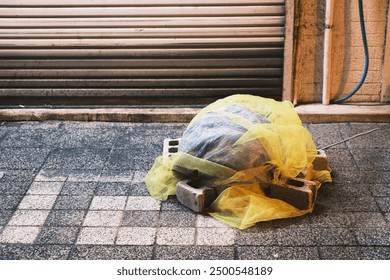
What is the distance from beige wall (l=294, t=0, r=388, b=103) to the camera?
691 centimetres

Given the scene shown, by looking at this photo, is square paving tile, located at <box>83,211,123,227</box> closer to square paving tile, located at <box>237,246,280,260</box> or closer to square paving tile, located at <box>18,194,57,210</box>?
square paving tile, located at <box>18,194,57,210</box>

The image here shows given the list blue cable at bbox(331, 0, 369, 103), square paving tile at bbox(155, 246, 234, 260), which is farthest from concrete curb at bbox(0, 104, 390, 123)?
square paving tile at bbox(155, 246, 234, 260)

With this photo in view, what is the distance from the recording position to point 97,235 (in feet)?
15.4

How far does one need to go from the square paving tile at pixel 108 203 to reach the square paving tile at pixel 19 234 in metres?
0.58

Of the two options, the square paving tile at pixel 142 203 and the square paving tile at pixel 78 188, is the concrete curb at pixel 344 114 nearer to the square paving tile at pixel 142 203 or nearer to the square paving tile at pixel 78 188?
the square paving tile at pixel 142 203

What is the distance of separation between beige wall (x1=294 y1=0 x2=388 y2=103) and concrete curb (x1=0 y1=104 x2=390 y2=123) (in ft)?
0.77

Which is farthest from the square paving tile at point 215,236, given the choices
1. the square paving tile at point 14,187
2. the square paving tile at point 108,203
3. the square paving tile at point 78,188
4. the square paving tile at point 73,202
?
the square paving tile at point 14,187

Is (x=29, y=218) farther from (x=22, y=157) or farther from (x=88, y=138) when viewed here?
(x=88, y=138)

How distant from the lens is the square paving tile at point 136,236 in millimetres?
4582

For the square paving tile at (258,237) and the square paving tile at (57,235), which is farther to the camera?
the square paving tile at (57,235)

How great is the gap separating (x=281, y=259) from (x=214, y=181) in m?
1.04

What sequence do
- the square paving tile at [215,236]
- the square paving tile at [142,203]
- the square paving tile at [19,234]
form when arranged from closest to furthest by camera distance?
the square paving tile at [215,236] < the square paving tile at [19,234] < the square paving tile at [142,203]

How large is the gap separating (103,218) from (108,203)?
0.27 metres

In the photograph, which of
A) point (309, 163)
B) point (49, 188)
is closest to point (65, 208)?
point (49, 188)
